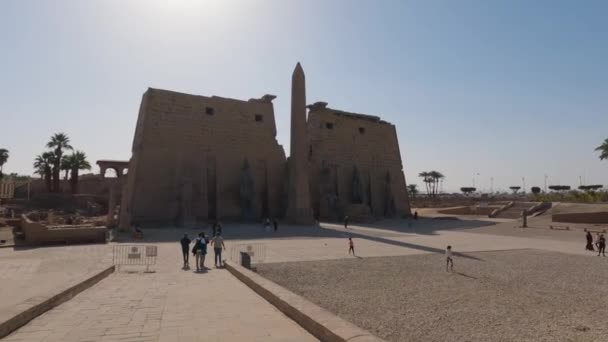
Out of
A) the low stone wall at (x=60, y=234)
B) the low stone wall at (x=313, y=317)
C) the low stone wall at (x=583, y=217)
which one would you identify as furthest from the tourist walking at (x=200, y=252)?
the low stone wall at (x=583, y=217)

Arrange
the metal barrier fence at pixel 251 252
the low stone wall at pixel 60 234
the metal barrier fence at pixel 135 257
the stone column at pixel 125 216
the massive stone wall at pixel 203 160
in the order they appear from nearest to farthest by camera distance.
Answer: the metal barrier fence at pixel 135 257
the metal barrier fence at pixel 251 252
the low stone wall at pixel 60 234
the stone column at pixel 125 216
the massive stone wall at pixel 203 160

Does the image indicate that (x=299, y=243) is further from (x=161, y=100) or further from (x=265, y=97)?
(x=265, y=97)

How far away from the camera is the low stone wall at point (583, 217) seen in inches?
1065

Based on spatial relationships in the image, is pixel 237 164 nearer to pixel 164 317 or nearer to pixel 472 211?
pixel 164 317

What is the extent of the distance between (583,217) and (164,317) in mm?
30406

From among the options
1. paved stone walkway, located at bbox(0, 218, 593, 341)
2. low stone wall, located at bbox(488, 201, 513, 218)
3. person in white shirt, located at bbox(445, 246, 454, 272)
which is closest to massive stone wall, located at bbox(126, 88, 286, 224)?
paved stone walkway, located at bbox(0, 218, 593, 341)

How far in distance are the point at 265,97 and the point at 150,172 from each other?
10.5 m

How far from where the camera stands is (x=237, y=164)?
28922mm

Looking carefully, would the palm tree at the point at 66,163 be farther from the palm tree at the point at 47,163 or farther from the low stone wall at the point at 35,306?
the low stone wall at the point at 35,306

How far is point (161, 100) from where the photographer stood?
2672 cm

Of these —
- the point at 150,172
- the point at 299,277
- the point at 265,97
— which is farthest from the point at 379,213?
the point at 299,277

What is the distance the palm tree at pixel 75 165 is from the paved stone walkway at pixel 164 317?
1518 inches

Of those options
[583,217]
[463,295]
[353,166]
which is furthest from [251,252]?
[583,217]

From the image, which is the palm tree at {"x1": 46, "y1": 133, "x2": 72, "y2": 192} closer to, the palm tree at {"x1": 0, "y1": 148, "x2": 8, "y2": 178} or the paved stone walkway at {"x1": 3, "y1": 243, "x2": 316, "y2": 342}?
the palm tree at {"x1": 0, "y1": 148, "x2": 8, "y2": 178}
